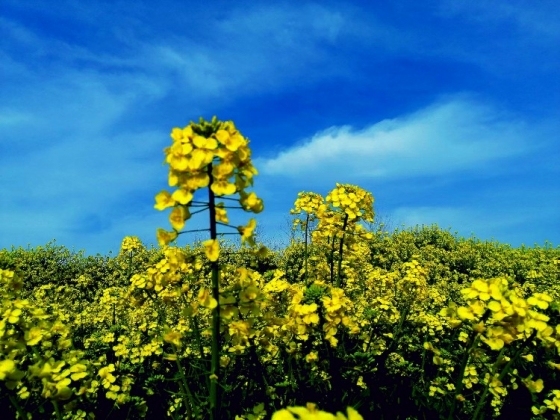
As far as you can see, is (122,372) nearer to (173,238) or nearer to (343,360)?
(343,360)

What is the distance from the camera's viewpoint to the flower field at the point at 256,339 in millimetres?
3062

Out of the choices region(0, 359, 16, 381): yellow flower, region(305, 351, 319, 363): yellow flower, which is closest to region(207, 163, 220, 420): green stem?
region(0, 359, 16, 381): yellow flower

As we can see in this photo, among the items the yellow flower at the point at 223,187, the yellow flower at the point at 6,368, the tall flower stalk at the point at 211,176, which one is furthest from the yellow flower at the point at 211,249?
the yellow flower at the point at 6,368

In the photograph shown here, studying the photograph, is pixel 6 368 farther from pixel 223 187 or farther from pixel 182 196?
pixel 223 187

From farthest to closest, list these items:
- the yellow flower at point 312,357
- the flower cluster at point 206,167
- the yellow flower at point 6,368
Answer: the yellow flower at point 312,357 < the yellow flower at point 6,368 < the flower cluster at point 206,167

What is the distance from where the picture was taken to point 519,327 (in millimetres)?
3492

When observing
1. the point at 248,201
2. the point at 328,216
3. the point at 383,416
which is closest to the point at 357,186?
the point at 328,216

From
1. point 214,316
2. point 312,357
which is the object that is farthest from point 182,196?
point 312,357

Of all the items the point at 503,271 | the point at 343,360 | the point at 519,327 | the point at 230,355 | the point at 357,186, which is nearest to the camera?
the point at 519,327

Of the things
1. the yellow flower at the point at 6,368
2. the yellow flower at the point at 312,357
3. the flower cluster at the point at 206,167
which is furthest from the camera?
the yellow flower at the point at 312,357

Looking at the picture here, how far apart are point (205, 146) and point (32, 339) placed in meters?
2.04

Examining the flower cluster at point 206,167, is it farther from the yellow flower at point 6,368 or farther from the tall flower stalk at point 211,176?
the yellow flower at point 6,368

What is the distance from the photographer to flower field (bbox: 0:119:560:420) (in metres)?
3.06

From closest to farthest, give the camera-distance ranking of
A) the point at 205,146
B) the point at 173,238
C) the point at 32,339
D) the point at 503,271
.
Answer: the point at 205,146 → the point at 173,238 → the point at 32,339 → the point at 503,271
